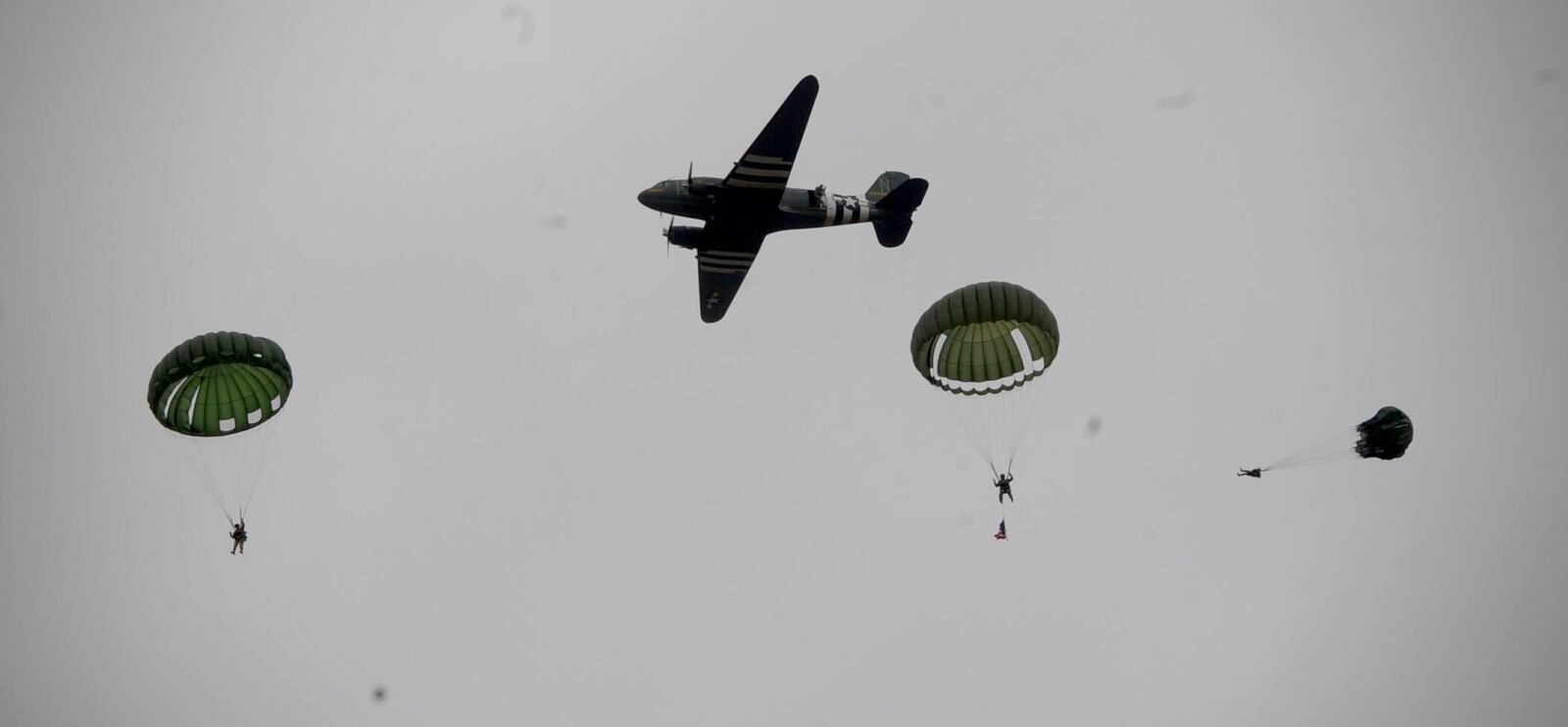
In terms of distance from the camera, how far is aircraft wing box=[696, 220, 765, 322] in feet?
124

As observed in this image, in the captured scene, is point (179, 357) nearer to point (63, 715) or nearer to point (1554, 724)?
point (63, 715)

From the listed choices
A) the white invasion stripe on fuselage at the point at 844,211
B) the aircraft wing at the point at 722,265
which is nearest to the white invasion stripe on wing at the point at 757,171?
the aircraft wing at the point at 722,265

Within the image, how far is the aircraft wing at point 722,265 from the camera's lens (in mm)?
37719

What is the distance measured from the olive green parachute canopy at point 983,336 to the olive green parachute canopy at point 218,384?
18.0 meters

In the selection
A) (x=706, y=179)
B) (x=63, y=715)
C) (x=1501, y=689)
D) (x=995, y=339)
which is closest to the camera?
(x=995, y=339)

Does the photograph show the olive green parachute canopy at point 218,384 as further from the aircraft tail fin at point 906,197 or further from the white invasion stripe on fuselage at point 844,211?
the aircraft tail fin at point 906,197

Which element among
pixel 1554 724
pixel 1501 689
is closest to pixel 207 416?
pixel 1501 689

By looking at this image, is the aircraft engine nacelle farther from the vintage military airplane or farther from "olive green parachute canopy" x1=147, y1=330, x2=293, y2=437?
"olive green parachute canopy" x1=147, y1=330, x2=293, y2=437

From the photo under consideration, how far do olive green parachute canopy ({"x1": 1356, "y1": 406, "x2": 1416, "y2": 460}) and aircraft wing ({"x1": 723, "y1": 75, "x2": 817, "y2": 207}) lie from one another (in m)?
20.6

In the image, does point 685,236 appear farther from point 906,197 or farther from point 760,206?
point 906,197

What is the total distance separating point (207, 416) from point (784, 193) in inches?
726

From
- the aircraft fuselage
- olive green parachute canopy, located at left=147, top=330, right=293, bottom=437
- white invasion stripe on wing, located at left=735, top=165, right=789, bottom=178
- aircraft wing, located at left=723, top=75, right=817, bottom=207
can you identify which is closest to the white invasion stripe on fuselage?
the aircraft fuselage

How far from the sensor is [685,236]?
37219 millimetres

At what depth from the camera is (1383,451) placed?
120 ft
